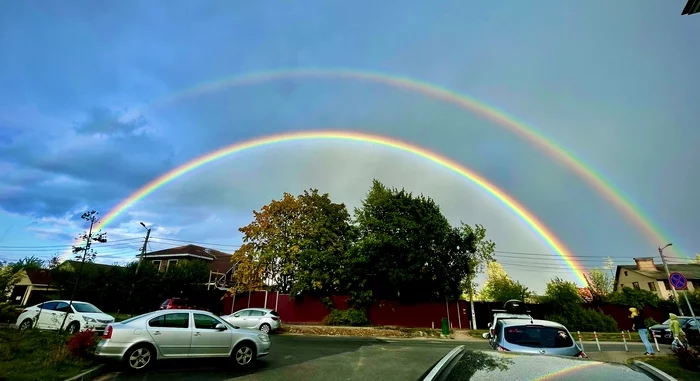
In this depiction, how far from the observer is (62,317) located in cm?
1608

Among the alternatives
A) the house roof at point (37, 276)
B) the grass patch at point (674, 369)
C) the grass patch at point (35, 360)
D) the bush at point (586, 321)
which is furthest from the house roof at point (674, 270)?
the house roof at point (37, 276)

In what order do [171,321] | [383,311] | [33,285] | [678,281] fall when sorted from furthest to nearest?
[33,285] < [383,311] < [678,281] < [171,321]

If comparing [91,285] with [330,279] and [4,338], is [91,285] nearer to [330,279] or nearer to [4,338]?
[330,279]

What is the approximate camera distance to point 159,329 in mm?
9625

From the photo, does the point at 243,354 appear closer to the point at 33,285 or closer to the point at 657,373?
the point at 657,373

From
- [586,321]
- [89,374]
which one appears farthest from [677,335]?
[586,321]

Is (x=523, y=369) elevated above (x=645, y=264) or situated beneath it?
situated beneath

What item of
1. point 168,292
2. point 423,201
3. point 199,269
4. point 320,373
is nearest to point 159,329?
point 320,373

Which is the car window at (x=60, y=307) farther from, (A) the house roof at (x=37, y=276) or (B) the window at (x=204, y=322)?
(A) the house roof at (x=37, y=276)

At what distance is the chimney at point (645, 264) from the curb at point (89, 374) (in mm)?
75059

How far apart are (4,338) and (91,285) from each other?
1119 inches

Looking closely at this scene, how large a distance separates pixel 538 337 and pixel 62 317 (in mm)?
19116

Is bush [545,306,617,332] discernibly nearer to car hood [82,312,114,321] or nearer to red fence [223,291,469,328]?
red fence [223,291,469,328]

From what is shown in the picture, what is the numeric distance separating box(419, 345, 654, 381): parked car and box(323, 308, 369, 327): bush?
28.4 m
